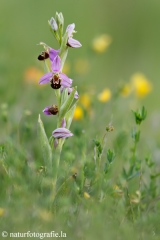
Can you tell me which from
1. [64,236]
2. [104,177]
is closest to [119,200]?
[104,177]

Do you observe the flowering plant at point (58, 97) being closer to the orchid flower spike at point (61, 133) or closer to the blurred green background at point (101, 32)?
the orchid flower spike at point (61, 133)

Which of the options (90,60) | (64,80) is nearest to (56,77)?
(64,80)

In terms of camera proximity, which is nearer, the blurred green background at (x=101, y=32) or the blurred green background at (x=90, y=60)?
the blurred green background at (x=90, y=60)

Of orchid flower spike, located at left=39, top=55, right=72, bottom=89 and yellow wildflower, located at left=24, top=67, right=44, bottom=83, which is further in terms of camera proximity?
yellow wildflower, located at left=24, top=67, right=44, bottom=83

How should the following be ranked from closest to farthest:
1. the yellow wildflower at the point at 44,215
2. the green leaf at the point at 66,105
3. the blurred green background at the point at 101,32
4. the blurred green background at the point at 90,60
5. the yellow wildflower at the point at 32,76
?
the yellow wildflower at the point at 44,215, the green leaf at the point at 66,105, the blurred green background at the point at 90,60, the yellow wildflower at the point at 32,76, the blurred green background at the point at 101,32

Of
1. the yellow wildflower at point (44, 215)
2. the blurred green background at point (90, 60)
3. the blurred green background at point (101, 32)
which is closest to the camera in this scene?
the yellow wildflower at point (44, 215)

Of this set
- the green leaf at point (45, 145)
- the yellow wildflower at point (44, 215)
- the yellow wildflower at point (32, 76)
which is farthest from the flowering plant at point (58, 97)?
the yellow wildflower at point (32, 76)

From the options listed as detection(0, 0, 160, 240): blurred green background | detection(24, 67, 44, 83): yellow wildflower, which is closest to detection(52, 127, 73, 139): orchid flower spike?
detection(0, 0, 160, 240): blurred green background

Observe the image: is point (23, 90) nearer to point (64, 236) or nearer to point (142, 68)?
point (142, 68)

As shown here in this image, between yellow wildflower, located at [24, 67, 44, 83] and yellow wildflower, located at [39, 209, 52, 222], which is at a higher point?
yellow wildflower, located at [24, 67, 44, 83]

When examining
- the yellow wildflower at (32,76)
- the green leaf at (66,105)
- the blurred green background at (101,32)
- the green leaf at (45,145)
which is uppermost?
the blurred green background at (101,32)

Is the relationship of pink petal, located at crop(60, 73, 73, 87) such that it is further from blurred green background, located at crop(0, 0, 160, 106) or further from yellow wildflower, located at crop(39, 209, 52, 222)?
blurred green background, located at crop(0, 0, 160, 106)

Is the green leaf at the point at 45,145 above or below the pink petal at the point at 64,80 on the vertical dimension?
below
